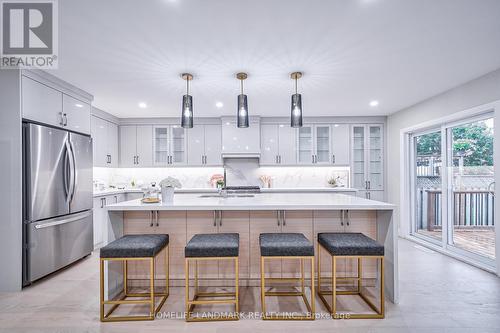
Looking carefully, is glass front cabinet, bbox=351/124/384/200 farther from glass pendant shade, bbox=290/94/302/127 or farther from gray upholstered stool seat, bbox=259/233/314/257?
gray upholstered stool seat, bbox=259/233/314/257

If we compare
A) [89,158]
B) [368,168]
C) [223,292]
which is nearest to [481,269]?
[368,168]

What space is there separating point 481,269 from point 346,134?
310cm

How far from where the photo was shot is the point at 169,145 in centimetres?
533

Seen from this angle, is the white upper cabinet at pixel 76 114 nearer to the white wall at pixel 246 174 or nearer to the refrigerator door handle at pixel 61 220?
the refrigerator door handle at pixel 61 220

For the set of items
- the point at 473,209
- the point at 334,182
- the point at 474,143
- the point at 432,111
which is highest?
the point at 432,111

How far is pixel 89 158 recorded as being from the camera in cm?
358

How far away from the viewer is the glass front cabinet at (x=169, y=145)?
5324 mm

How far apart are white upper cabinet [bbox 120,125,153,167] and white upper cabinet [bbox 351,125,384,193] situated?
14.6 feet

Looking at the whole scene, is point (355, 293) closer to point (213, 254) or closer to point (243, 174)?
point (213, 254)

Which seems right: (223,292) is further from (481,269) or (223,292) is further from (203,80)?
(481,269)

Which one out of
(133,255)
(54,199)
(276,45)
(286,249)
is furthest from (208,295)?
(276,45)
